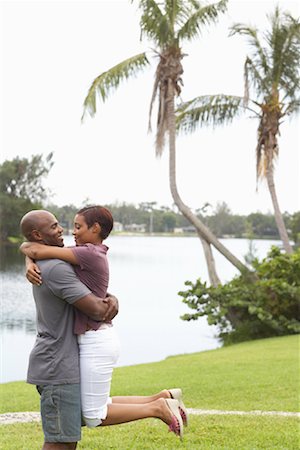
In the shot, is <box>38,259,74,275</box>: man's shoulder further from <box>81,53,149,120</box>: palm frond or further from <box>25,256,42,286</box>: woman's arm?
<box>81,53,149,120</box>: palm frond

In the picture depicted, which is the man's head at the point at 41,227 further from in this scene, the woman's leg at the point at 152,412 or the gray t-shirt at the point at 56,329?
the woman's leg at the point at 152,412

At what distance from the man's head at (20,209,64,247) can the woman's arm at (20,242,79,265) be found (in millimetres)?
53

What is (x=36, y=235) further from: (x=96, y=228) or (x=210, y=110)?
(x=210, y=110)

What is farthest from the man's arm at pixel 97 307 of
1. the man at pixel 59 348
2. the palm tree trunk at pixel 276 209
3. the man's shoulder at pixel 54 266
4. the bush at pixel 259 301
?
the palm tree trunk at pixel 276 209

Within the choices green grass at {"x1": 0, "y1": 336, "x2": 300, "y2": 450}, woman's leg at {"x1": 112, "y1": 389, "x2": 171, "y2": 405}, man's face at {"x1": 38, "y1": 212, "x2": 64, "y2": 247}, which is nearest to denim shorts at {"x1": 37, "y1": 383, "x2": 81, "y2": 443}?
woman's leg at {"x1": 112, "y1": 389, "x2": 171, "y2": 405}

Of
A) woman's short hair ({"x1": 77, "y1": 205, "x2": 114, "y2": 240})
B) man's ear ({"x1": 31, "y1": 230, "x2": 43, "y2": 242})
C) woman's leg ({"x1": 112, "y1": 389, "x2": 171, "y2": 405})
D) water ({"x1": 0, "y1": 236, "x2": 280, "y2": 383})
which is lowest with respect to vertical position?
water ({"x1": 0, "y1": 236, "x2": 280, "y2": 383})

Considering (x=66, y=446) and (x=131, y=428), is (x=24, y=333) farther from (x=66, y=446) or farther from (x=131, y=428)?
(x=66, y=446)

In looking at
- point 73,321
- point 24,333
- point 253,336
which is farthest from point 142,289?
point 73,321

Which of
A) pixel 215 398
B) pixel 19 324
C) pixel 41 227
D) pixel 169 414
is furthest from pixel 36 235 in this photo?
pixel 19 324

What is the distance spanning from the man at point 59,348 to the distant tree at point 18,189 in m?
41.4

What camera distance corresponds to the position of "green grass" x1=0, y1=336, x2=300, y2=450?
240 inches

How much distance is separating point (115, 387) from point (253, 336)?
895 centimetres

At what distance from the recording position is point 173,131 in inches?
752

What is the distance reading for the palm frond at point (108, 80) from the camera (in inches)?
742
